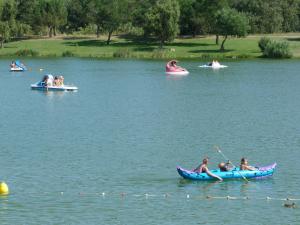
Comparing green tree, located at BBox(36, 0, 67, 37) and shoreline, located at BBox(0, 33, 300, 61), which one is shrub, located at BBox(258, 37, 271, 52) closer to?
shoreline, located at BBox(0, 33, 300, 61)

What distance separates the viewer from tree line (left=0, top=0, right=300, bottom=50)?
14775 centimetres

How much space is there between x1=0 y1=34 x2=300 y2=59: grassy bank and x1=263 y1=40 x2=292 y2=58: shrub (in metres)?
1.93

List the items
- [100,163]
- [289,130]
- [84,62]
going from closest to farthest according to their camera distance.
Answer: [100,163] → [289,130] → [84,62]

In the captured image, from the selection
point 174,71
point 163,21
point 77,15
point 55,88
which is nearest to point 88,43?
point 163,21

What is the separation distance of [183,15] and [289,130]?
97.9m

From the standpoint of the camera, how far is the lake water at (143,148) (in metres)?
40.3

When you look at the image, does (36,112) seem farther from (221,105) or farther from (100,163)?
(100,163)

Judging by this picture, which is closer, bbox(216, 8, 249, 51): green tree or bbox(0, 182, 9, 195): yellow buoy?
bbox(0, 182, 9, 195): yellow buoy

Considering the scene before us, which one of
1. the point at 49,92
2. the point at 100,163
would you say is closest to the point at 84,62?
the point at 49,92

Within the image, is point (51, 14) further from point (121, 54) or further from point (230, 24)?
point (230, 24)

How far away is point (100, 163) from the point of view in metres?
50.5

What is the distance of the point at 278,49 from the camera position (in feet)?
439

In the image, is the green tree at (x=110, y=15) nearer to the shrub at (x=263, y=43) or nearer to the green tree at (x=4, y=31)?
the green tree at (x=4, y=31)

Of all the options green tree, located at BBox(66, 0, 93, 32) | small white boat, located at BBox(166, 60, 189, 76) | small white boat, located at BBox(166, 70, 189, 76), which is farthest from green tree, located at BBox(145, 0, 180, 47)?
small white boat, located at BBox(166, 70, 189, 76)
